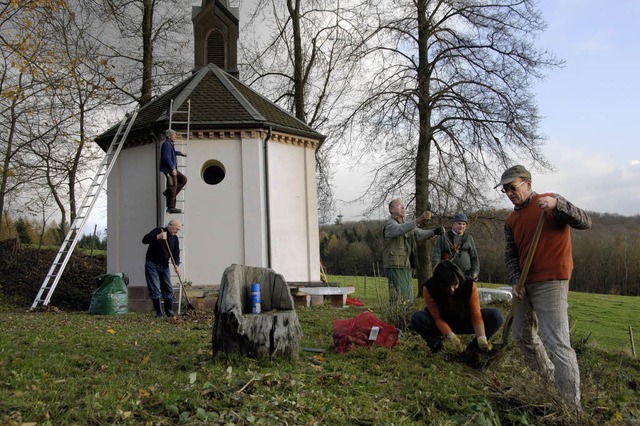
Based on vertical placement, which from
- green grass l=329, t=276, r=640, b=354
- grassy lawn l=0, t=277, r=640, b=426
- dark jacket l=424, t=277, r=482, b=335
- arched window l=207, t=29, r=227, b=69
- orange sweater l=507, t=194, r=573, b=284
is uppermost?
arched window l=207, t=29, r=227, b=69

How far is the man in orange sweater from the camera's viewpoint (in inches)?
187

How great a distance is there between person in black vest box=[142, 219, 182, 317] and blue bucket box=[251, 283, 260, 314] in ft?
14.2

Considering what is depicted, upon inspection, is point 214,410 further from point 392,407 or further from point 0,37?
point 0,37

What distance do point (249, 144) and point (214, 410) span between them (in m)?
10.6

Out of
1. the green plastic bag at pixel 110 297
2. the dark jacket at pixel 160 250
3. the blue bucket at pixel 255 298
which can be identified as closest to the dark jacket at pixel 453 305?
the blue bucket at pixel 255 298

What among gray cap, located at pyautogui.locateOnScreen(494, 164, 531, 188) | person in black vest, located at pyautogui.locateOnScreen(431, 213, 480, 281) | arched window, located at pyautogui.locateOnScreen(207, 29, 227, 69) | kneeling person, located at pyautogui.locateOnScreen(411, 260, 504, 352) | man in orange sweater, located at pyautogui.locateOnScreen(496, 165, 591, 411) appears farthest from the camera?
arched window, located at pyautogui.locateOnScreen(207, 29, 227, 69)

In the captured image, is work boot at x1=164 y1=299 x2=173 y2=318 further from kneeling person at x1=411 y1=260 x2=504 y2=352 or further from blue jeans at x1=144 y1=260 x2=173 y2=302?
kneeling person at x1=411 y1=260 x2=504 y2=352

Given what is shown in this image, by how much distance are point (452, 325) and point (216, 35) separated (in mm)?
14767

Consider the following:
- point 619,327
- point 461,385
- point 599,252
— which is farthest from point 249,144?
point 599,252

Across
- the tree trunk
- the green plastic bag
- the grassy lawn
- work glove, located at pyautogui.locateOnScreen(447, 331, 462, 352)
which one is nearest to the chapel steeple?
the tree trunk

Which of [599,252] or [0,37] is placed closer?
[0,37]

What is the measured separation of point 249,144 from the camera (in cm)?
1424

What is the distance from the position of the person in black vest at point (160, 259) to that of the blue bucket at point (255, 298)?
4339 millimetres

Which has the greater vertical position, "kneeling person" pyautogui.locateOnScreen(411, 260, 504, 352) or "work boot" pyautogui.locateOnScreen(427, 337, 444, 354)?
"kneeling person" pyautogui.locateOnScreen(411, 260, 504, 352)
